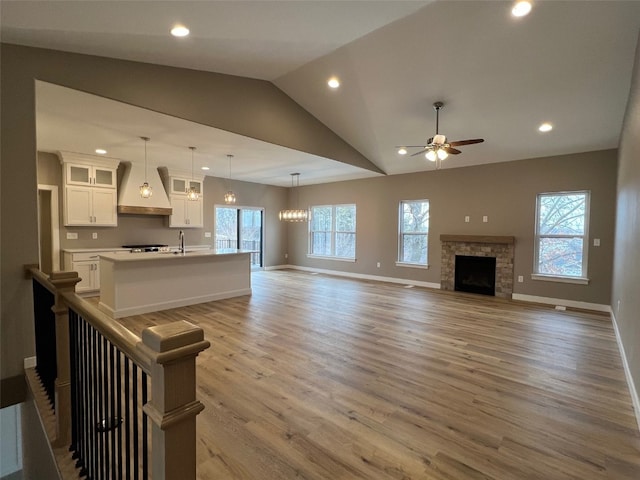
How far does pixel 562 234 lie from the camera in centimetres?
585

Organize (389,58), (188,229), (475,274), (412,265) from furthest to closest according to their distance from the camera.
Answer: (188,229) → (412,265) → (475,274) → (389,58)

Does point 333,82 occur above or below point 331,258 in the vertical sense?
above

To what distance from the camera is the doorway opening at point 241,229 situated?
29.9 feet

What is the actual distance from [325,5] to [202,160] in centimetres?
437

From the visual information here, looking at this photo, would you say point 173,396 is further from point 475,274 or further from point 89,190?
point 475,274

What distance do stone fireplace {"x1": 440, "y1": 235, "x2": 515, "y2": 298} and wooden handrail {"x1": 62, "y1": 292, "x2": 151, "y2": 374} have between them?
263 inches

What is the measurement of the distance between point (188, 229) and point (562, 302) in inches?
321

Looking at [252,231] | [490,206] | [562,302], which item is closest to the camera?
[562,302]

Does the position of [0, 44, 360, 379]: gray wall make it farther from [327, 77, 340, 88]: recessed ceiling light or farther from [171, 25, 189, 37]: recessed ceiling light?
[327, 77, 340, 88]: recessed ceiling light

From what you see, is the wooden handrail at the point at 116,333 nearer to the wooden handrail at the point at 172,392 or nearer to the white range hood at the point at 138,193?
the wooden handrail at the point at 172,392

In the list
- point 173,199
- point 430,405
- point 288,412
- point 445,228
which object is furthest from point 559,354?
point 173,199

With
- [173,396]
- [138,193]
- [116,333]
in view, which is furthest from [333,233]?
[173,396]

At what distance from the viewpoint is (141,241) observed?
23.4ft

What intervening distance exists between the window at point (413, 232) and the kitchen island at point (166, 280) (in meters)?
3.91
